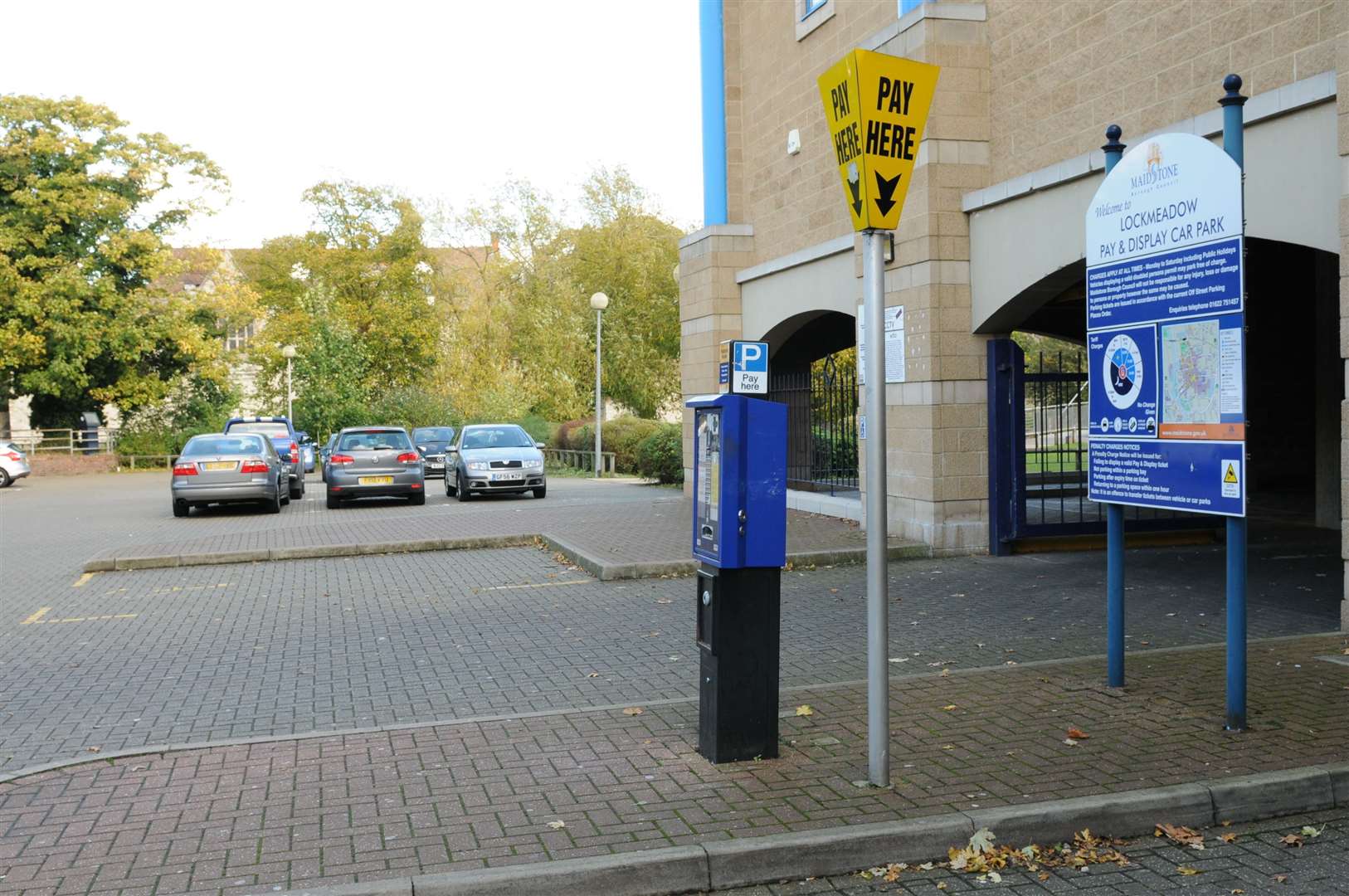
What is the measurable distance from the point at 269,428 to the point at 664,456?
41.0ft

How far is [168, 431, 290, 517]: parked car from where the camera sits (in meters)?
20.1

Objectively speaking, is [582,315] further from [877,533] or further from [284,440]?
[877,533]

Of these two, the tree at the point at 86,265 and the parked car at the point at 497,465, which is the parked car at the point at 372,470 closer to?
the parked car at the point at 497,465

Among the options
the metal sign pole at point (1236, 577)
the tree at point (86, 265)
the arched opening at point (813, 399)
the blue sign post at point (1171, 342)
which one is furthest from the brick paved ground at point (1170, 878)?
the tree at point (86, 265)

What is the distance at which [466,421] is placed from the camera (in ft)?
150

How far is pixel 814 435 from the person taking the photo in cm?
2022

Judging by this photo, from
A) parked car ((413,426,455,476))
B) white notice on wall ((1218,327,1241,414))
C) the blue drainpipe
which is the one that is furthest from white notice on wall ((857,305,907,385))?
parked car ((413,426,455,476))

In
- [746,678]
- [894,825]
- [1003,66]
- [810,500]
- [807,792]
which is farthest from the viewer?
[810,500]

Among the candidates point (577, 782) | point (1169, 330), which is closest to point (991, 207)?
point (1169, 330)

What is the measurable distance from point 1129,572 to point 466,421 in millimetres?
36805

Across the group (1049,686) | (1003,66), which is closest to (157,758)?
(1049,686)

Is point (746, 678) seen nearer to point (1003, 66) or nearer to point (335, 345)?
point (1003, 66)

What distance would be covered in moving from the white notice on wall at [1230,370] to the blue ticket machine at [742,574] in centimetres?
217

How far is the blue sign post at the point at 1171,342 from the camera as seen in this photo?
5672 millimetres
